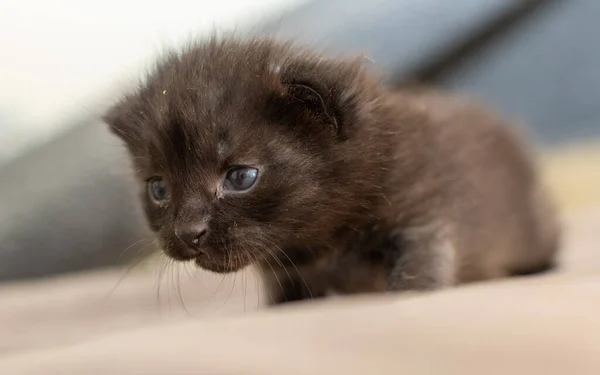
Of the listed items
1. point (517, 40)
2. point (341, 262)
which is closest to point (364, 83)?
point (341, 262)

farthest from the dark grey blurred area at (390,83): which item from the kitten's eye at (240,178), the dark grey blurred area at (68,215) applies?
the kitten's eye at (240,178)

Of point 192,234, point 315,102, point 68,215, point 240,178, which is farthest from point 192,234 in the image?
point 68,215

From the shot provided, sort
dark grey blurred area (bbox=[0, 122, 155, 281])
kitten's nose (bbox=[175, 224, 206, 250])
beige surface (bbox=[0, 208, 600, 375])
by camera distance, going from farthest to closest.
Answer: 1. dark grey blurred area (bbox=[0, 122, 155, 281])
2. kitten's nose (bbox=[175, 224, 206, 250])
3. beige surface (bbox=[0, 208, 600, 375])

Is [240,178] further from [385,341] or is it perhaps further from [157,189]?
[385,341]

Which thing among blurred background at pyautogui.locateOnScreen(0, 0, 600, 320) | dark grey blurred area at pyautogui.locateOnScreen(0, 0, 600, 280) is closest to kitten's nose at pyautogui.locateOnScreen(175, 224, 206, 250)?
dark grey blurred area at pyautogui.locateOnScreen(0, 0, 600, 280)

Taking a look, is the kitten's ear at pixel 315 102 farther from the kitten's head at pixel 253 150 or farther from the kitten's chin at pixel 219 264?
the kitten's chin at pixel 219 264

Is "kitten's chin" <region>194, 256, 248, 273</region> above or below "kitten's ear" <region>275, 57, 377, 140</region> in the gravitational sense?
below

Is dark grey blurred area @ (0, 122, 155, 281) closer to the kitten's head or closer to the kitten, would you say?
the kitten

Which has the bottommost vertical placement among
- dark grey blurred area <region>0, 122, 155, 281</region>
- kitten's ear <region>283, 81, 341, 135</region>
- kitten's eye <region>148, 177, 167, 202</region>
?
dark grey blurred area <region>0, 122, 155, 281</region>
